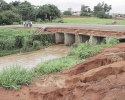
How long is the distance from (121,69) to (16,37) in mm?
20189

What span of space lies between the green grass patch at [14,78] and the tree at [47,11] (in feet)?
139

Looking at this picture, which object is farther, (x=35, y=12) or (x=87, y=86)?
(x=35, y=12)

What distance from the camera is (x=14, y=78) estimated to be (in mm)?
9070

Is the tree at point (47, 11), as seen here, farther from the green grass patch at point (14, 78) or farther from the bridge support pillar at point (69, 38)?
the green grass patch at point (14, 78)

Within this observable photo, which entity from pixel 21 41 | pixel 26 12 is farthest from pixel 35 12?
pixel 21 41

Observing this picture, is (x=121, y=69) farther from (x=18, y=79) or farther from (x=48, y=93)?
(x=18, y=79)

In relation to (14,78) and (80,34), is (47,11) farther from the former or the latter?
(14,78)

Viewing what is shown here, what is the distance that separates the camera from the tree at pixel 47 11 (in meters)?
51.4

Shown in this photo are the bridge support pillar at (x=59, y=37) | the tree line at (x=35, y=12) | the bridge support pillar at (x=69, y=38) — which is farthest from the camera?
the tree line at (x=35, y=12)

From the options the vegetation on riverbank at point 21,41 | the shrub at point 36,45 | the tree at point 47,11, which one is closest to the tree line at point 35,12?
the tree at point 47,11

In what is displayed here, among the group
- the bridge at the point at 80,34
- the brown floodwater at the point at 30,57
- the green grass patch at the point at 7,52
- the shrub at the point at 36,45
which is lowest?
the brown floodwater at the point at 30,57

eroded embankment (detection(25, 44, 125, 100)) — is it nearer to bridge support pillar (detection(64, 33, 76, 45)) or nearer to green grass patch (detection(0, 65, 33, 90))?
green grass patch (detection(0, 65, 33, 90))

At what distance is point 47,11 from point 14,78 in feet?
142

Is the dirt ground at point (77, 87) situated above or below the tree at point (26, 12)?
below
